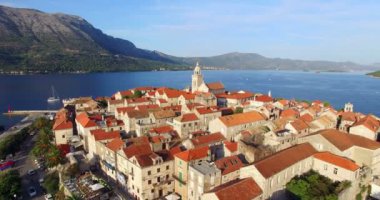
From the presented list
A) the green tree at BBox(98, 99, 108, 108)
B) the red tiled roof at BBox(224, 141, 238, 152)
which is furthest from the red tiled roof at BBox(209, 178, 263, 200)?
the green tree at BBox(98, 99, 108, 108)

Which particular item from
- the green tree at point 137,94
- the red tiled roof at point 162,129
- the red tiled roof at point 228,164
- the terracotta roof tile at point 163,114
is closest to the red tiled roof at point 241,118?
the red tiled roof at point 162,129

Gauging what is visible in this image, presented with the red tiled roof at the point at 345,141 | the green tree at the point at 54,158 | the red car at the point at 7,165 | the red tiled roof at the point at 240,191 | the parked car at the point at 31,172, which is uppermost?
the red tiled roof at the point at 345,141

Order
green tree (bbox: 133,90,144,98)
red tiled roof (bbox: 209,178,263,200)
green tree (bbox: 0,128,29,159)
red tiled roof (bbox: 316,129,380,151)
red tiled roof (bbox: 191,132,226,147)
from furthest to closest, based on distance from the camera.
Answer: green tree (bbox: 133,90,144,98)
green tree (bbox: 0,128,29,159)
red tiled roof (bbox: 191,132,226,147)
red tiled roof (bbox: 316,129,380,151)
red tiled roof (bbox: 209,178,263,200)

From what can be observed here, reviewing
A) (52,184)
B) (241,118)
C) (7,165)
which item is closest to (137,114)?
(52,184)

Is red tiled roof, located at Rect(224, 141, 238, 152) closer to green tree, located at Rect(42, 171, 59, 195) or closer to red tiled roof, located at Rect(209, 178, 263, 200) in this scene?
red tiled roof, located at Rect(209, 178, 263, 200)

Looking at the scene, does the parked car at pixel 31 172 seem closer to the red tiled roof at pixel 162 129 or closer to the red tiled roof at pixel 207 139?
the red tiled roof at pixel 162 129
